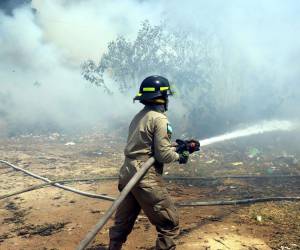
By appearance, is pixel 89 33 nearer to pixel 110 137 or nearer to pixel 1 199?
pixel 110 137

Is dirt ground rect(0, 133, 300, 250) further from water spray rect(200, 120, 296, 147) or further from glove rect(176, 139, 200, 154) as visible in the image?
glove rect(176, 139, 200, 154)

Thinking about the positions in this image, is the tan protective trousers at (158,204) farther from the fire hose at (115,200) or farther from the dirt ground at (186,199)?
the dirt ground at (186,199)

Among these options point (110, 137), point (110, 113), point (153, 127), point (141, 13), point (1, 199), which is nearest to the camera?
point (153, 127)

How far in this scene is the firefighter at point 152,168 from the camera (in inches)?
132

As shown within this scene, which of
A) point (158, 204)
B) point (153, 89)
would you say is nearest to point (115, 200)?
point (158, 204)

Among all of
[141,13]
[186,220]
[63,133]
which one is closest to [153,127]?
[186,220]

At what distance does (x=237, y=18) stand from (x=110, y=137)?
574cm

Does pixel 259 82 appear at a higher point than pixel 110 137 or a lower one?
higher

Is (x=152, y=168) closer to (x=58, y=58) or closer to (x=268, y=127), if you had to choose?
(x=268, y=127)

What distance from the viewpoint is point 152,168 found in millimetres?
3439

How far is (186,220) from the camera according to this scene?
4664 mm

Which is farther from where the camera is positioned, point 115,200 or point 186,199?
point 186,199

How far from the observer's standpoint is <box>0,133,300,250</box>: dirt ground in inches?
165

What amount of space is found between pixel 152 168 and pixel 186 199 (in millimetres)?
2313
